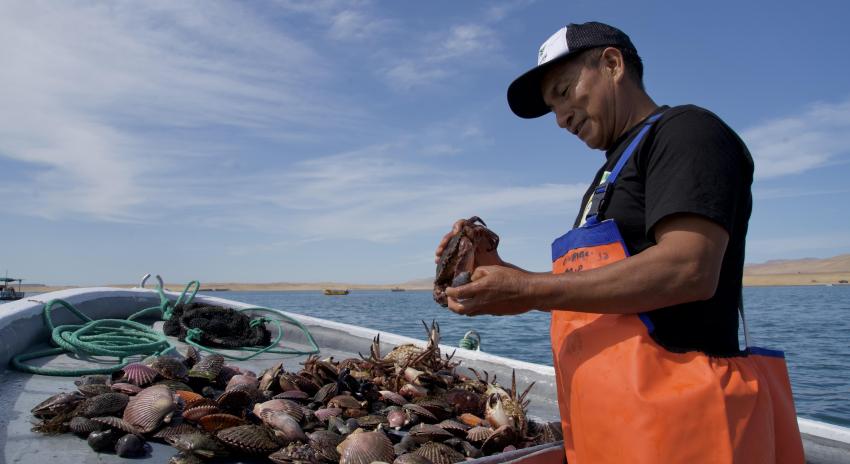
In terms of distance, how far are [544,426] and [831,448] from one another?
5.61ft

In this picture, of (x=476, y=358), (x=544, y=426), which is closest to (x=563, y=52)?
(x=544, y=426)

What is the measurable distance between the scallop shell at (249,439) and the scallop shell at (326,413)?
39 cm

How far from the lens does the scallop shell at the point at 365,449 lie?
2.94 meters

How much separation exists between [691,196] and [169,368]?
352 centimetres

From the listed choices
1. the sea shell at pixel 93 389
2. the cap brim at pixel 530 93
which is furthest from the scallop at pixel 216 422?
the cap brim at pixel 530 93

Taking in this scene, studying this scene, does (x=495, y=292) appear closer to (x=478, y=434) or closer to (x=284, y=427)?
(x=478, y=434)

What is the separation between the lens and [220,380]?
165 inches

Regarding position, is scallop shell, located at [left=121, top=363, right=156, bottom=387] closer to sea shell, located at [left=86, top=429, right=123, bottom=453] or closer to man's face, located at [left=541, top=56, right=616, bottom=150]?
sea shell, located at [left=86, top=429, right=123, bottom=453]

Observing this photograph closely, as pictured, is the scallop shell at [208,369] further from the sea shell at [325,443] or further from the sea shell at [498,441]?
the sea shell at [498,441]

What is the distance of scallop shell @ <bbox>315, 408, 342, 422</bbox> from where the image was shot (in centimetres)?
351

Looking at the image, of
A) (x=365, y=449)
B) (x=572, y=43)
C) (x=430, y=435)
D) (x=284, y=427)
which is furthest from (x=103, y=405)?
(x=572, y=43)

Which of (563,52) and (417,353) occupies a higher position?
(563,52)

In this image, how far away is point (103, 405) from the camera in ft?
10.9

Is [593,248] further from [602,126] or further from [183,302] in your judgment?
[183,302]
